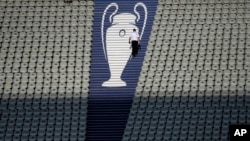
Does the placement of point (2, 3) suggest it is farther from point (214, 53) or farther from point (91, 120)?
point (214, 53)

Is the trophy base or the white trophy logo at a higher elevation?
the white trophy logo

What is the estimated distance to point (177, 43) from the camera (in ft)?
47.2

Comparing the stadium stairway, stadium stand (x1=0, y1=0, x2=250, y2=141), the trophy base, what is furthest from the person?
the trophy base

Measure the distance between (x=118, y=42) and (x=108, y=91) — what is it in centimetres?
140

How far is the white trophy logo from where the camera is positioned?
14086 millimetres

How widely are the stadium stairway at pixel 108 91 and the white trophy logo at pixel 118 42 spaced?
60 millimetres

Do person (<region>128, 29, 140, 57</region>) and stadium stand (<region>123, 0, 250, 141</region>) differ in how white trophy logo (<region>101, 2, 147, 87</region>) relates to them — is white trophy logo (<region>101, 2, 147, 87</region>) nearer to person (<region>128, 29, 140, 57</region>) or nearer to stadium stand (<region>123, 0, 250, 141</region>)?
person (<region>128, 29, 140, 57</region>)

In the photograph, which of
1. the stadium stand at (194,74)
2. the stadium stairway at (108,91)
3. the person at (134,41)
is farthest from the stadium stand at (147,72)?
the person at (134,41)

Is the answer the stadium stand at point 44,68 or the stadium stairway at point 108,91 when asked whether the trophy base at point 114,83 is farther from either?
the stadium stand at point 44,68

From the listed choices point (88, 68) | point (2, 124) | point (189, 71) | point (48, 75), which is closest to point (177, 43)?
point (189, 71)

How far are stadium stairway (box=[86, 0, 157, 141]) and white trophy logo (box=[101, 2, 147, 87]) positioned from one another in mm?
60

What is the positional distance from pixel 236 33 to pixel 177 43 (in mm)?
1371

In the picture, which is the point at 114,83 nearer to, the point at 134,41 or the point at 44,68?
the point at 134,41

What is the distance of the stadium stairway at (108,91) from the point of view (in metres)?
13.1
